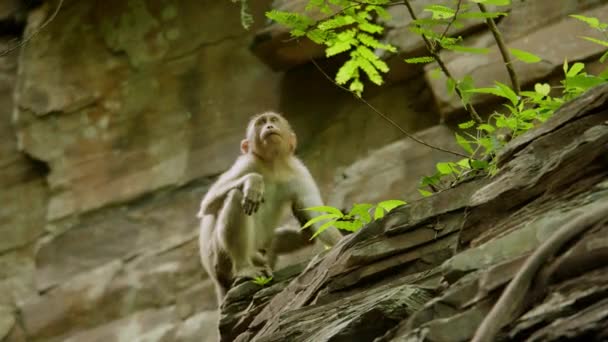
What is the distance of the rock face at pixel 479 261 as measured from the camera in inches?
146

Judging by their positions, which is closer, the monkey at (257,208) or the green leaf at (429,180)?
the green leaf at (429,180)

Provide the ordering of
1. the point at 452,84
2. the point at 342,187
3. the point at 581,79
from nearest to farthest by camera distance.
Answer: the point at 581,79, the point at 452,84, the point at 342,187

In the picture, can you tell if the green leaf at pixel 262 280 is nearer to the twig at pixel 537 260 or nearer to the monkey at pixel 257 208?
the monkey at pixel 257 208

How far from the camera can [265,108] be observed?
1342 cm

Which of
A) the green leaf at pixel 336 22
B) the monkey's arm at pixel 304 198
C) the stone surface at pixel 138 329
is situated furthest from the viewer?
the stone surface at pixel 138 329

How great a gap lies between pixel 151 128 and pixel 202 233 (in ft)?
17.1

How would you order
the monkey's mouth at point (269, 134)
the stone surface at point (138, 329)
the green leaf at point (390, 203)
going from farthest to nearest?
the stone surface at point (138, 329)
the monkey's mouth at point (269, 134)
the green leaf at point (390, 203)

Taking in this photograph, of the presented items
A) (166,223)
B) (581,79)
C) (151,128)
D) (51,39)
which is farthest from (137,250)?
(581,79)

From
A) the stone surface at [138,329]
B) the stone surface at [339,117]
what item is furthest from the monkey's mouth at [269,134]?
the stone surface at [138,329]

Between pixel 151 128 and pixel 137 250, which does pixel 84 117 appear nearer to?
pixel 151 128

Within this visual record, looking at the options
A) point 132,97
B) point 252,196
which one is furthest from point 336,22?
point 132,97

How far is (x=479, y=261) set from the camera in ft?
14.3

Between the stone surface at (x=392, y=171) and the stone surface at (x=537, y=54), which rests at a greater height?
the stone surface at (x=537, y=54)

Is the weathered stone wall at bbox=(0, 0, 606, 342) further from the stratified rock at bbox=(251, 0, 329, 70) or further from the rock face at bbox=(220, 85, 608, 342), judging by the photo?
the rock face at bbox=(220, 85, 608, 342)
